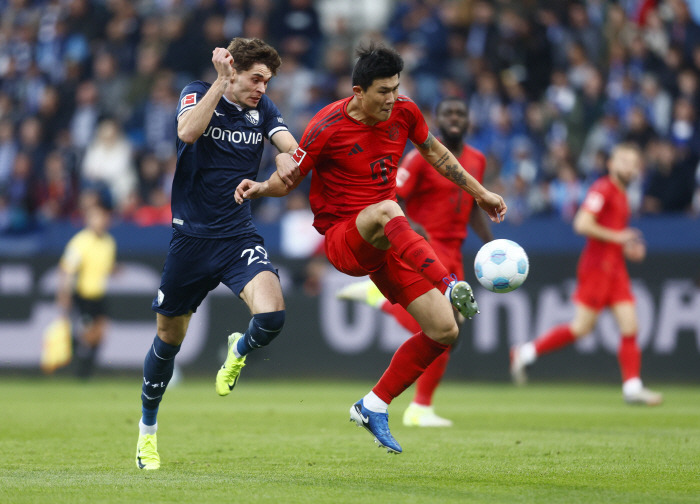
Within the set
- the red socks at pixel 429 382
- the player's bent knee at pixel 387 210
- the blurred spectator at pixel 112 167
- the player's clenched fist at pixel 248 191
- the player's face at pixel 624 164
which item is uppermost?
the blurred spectator at pixel 112 167

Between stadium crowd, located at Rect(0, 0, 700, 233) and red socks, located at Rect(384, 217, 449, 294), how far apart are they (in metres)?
8.20

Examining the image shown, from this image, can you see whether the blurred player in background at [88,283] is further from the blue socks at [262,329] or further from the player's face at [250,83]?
the blue socks at [262,329]

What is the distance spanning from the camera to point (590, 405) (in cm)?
1028

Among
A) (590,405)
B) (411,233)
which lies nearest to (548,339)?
(590,405)

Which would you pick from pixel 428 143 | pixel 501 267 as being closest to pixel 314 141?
pixel 428 143

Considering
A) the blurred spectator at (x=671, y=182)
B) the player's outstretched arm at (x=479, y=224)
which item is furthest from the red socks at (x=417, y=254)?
the blurred spectator at (x=671, y=182)

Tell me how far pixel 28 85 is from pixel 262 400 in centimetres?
1043

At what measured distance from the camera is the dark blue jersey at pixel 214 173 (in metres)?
6.11

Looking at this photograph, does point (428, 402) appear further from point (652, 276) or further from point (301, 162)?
point (652, 276)

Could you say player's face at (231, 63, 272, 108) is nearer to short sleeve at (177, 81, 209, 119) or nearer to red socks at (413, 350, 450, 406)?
short sleeve at (177, 81, 209, 119)

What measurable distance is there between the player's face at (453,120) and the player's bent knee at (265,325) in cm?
318

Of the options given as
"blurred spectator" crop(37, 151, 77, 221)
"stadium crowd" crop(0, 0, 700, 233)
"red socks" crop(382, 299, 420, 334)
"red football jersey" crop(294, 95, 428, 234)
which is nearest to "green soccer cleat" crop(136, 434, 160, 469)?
"red football jersey" crop(294, 95, 428, 234)

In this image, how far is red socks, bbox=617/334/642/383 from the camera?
406 inches

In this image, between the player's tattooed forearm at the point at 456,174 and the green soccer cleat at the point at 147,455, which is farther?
the player's tattooed forearm at the point at 456,174
